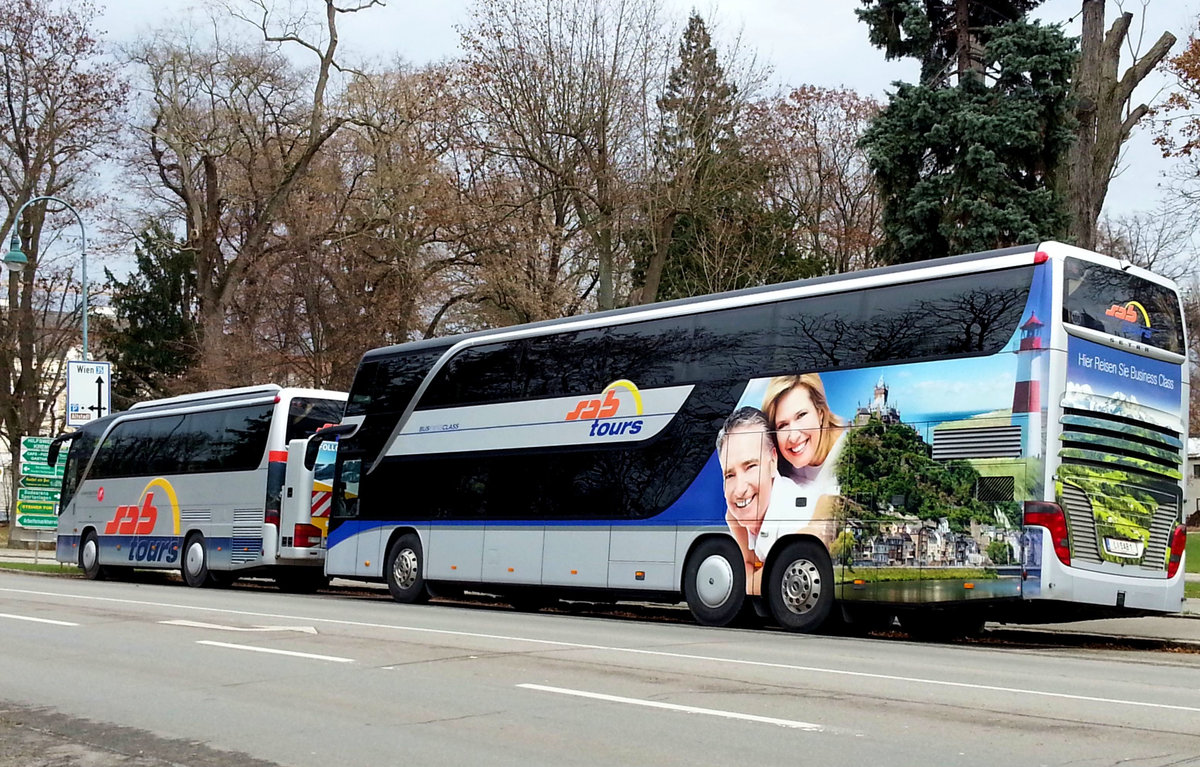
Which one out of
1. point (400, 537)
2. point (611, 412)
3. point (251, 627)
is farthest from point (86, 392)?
point (251, 627)

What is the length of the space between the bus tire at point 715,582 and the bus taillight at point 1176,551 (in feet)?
15.9

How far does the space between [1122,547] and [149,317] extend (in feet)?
166

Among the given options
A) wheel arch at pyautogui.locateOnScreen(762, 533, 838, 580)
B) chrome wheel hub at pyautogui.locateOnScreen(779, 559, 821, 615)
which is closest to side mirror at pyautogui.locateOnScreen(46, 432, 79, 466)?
wheel arch at pyautogui.locateOnScreen(762, 533, 838, 580)

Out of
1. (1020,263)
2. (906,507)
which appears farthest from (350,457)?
(1020,263)

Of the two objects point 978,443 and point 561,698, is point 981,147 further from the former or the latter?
point 561,698

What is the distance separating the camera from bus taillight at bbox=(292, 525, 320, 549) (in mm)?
25844

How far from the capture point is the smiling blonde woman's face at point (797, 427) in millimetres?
16953

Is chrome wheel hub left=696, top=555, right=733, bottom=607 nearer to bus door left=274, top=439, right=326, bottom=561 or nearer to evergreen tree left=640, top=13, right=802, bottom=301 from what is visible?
bus door left=274, top=439, right=326, bottom=561

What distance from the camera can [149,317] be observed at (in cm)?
5950

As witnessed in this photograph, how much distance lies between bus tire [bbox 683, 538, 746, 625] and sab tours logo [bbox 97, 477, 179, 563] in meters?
14.1

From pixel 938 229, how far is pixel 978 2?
5.28m

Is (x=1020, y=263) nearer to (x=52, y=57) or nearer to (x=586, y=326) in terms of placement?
(x=586, y=326)

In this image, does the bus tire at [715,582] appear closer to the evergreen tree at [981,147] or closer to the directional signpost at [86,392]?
the evergreen tree at [981,147]

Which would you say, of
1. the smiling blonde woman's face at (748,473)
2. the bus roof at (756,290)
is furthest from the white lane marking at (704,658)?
the bus roof at (756,290)
